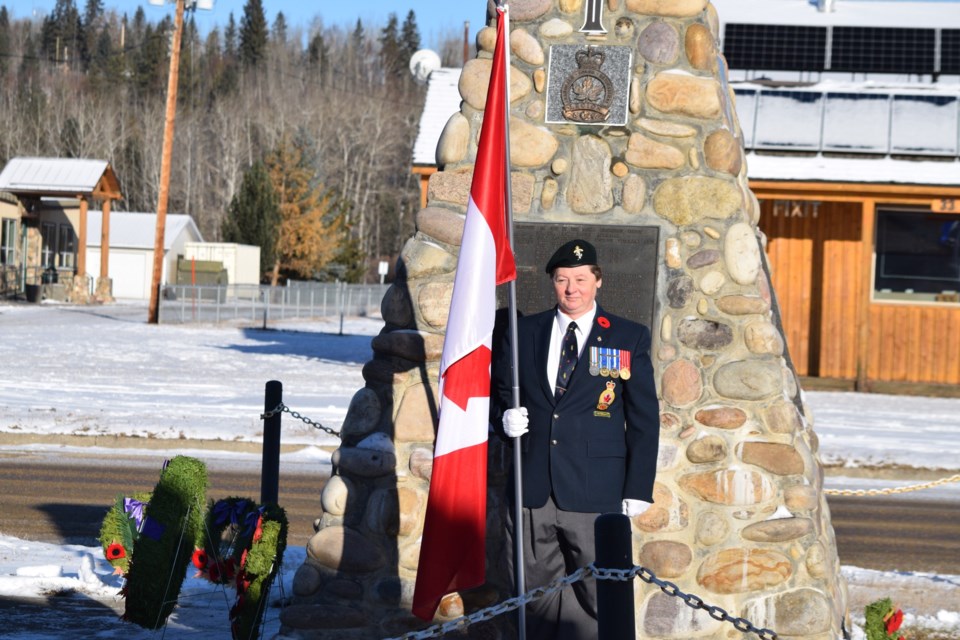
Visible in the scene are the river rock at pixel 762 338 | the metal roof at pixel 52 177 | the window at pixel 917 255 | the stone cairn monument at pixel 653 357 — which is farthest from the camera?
the metal roof at pixel 52 177

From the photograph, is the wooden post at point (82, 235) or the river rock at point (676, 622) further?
the wooden post at point (82, 235)

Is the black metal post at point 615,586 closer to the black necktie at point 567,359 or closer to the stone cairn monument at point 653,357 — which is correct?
the black necktie at point 567,359

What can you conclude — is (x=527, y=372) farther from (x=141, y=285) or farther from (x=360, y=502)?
(x=141, y=285)

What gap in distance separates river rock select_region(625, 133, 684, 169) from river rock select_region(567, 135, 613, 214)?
0.11 metres

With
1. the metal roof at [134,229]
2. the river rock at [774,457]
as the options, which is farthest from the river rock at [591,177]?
the metal roof at [134,229]

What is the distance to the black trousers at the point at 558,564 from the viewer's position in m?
5.06

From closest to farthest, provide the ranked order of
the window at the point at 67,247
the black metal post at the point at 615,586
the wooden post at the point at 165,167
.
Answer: the black metal post at the point at 615,586 < the wooden post at the point at 165,167 < the window at the point at 67,247

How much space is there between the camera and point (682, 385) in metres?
5.96

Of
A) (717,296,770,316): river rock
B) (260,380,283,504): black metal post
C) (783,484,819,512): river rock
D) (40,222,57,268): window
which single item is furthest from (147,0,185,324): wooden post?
(783,484,819,512): river rock

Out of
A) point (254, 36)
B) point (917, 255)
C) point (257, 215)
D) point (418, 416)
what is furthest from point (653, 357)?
point (254, 36)

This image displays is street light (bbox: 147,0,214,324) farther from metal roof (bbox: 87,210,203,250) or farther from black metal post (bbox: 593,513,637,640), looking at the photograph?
black metal post (bbox: 593,513,637,640)

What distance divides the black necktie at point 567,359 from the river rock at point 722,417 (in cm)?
102

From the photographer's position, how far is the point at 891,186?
20.5 meters

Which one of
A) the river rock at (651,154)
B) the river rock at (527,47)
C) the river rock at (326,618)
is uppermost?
the river rock at (527,47)
